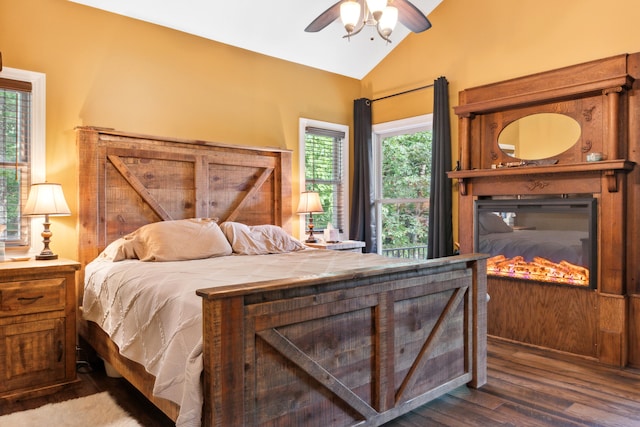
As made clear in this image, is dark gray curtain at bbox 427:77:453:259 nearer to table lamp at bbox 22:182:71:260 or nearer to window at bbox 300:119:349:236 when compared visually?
window at bbox 300:119:349:236

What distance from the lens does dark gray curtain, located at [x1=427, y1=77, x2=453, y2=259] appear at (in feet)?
15.2

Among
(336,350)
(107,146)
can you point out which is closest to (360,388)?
(336,350)

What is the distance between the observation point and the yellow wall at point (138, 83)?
3521 millimetres

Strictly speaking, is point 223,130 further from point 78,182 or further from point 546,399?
point 546,399

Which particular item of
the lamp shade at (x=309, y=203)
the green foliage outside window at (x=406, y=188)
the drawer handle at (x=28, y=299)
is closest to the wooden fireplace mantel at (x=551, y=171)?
the green foliage outside window at (x=406, y=188)

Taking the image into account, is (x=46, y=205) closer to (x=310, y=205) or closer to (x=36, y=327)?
(x=36, y=327)

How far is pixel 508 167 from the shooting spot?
3.96 metres

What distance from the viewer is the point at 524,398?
2777 mm

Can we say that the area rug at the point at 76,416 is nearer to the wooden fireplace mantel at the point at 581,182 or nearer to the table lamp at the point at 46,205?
the table lamp at the point at 46,205

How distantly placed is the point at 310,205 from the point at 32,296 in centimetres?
266

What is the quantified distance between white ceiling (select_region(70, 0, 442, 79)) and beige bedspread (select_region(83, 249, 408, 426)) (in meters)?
2.01

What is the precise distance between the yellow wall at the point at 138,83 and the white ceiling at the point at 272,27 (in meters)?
0.10

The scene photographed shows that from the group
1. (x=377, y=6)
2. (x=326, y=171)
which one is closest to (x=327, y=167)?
(x=326, y=171)

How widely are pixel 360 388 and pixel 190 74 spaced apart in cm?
334
